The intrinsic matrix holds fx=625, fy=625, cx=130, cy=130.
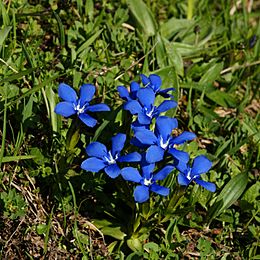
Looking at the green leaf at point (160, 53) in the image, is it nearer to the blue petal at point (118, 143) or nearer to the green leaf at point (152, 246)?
the blue petal at point (118, 143)

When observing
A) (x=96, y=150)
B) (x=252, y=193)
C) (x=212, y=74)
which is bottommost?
(x=252, y=193)

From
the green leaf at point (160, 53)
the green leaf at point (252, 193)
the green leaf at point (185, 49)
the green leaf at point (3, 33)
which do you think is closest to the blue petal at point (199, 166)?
the green leaf at point (252, 193)

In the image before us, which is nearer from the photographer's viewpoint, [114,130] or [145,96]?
[145,96]

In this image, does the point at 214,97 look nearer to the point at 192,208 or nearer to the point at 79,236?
the point at 192,208

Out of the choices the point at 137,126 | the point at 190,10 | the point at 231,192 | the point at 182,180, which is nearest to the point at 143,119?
the point at 137,126

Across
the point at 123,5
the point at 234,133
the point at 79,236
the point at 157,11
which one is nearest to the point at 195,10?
the point at 157,11

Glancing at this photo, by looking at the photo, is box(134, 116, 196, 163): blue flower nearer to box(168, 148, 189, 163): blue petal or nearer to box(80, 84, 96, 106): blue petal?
box(168, 148, 189, 163): blue petal

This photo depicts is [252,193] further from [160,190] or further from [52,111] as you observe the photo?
[52,111]
